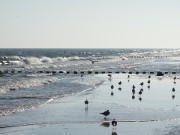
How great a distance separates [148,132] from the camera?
2044cm

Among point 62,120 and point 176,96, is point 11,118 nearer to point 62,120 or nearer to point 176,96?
point 62,120

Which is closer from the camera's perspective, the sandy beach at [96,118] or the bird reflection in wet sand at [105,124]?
the sandy beach at [96,118]

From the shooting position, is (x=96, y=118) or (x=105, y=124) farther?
(x=96, y=118)

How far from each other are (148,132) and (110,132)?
7.67 feet

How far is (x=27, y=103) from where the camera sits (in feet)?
99.0

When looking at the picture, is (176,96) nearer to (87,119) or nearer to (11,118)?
→ (87,119)

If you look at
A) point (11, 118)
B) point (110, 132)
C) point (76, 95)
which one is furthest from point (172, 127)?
point (76, 95)

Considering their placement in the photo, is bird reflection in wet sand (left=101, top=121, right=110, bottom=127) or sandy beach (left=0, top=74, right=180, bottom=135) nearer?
sandy beach (left=0, top=74, right=180, bottom=135)

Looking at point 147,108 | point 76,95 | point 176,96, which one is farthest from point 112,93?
point 147,108

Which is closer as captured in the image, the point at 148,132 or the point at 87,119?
the point at 148,132

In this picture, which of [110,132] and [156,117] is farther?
[156,117]

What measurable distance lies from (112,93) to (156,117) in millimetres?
13449

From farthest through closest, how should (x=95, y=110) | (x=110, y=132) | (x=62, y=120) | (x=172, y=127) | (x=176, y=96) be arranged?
(x=176, y=96) → (x=95, y=110) → (x=62, y=120) → (x=172, y=127) → (x=110, y=132)

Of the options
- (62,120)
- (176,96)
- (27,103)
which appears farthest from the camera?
(176,96)
